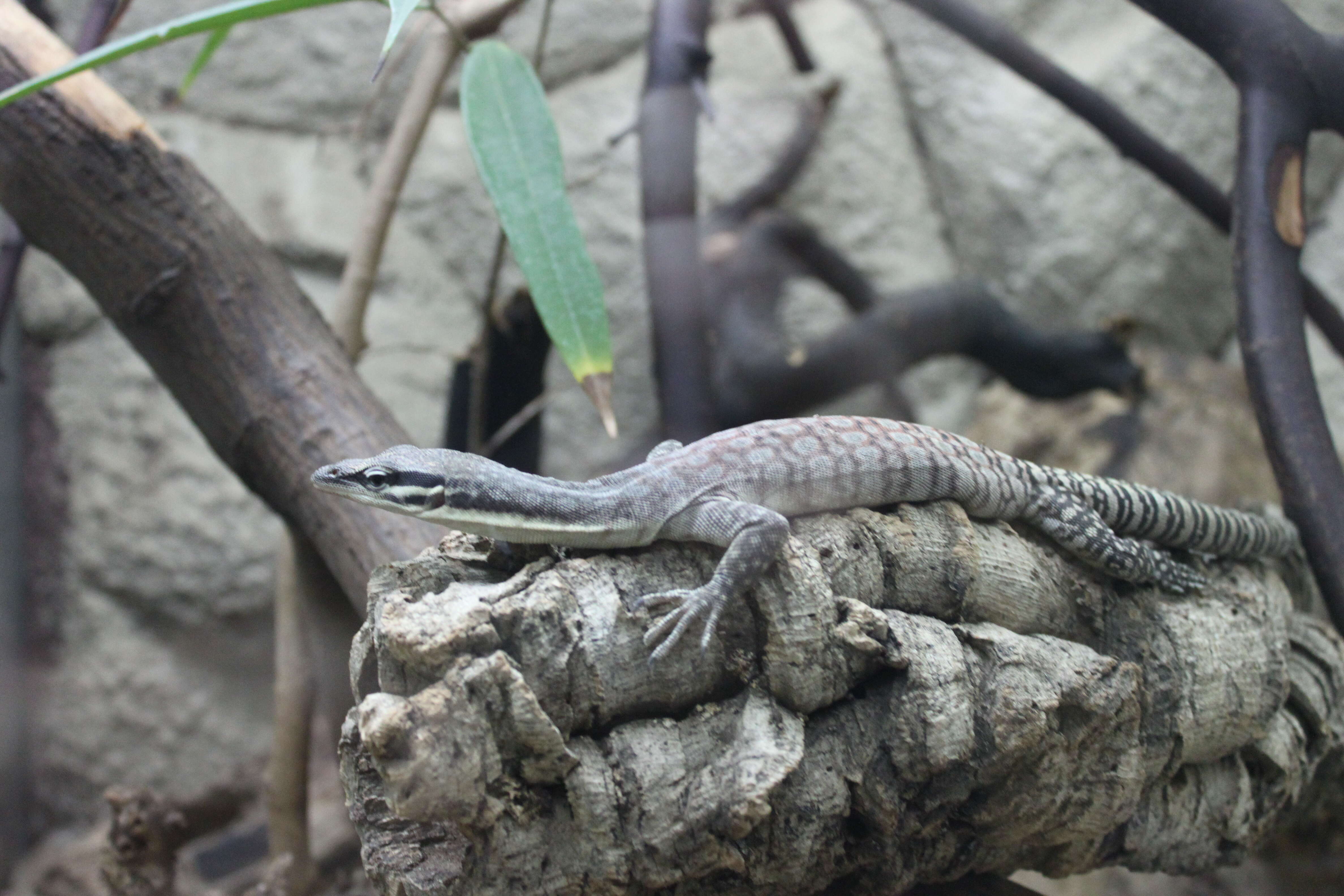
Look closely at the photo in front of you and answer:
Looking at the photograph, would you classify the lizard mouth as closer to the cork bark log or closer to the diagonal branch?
the cork bark log

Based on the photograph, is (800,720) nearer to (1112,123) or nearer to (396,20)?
(396,20)

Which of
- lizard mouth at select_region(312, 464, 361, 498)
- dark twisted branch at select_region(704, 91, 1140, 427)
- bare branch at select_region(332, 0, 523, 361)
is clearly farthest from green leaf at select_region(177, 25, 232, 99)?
dark twisted branch at select_region(704, 91, 1140, 427)

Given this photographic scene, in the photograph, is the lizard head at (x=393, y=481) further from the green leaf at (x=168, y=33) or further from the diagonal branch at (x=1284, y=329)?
the diagonal branch at (x=1284, y=329)

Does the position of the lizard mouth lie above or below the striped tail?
above

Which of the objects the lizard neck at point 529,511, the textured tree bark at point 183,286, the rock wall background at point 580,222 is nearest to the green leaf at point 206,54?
the textured tree bark at point 183,286

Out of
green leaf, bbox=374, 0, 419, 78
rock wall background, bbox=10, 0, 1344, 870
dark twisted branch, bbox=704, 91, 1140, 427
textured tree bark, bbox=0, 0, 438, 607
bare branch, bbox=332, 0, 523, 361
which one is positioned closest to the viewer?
green leaf, bbox=374, 0, 419, 78

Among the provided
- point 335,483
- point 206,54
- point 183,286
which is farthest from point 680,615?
point 206,54

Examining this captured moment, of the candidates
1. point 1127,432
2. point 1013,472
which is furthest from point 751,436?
point 1127,432
